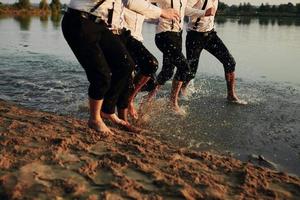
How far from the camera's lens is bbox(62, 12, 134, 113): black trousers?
4840mm

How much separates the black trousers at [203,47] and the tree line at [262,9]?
3254 inches

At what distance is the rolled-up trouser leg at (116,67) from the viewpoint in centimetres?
512

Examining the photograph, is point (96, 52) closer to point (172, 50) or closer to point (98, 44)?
point (98, 44)

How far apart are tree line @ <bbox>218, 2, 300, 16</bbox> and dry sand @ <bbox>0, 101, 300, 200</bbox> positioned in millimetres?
86693

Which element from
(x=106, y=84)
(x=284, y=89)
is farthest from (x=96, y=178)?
(x=284, y=89)

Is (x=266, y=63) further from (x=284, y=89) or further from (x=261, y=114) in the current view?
(x=261, y=114)

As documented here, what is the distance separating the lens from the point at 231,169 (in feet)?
14.2

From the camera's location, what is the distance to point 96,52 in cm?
489

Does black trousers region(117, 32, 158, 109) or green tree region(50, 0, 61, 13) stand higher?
green tree region(50, 0, 61, 13)

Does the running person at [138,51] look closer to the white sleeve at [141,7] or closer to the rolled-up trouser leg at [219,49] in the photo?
the white sleeve at [141,7]

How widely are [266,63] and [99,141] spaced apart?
1029cm

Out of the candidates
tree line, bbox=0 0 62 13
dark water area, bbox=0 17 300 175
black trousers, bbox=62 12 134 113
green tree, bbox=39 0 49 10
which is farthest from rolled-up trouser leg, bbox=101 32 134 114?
green tree, bbox=39 0 49 10

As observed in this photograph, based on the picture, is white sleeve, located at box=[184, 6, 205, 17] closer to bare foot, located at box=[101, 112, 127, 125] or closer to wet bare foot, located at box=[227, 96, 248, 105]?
wet bare foot, located at box=[227, 96, 248, 105]

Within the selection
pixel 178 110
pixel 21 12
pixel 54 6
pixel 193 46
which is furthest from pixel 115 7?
pixel 54 6
